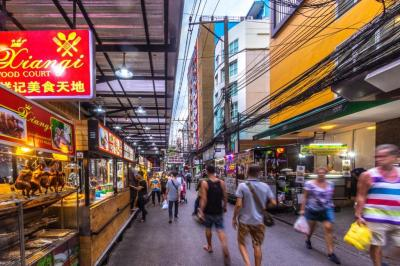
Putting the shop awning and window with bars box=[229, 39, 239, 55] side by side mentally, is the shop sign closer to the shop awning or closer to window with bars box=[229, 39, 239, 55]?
the shop awning

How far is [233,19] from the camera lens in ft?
142

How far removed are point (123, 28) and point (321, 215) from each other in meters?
6.33

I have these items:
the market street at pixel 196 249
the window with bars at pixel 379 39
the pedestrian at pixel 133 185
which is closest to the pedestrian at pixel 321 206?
the market street at pixel 196 249

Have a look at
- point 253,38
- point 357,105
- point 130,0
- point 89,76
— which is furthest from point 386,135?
point 253,38

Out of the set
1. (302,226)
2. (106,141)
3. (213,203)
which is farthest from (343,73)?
(106,141)

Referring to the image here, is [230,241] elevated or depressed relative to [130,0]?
depressed

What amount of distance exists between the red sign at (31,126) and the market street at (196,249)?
Answer: 9.79 ft

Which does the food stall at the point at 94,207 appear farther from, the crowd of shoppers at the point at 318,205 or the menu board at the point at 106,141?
the crowd of shoppers at the point at 318,205

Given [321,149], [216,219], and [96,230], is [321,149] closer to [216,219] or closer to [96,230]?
[216,219]

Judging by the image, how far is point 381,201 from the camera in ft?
14.9

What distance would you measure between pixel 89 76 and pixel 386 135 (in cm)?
1194

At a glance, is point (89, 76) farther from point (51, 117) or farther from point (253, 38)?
point (253, 38)

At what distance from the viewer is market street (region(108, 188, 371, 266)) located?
257 inches

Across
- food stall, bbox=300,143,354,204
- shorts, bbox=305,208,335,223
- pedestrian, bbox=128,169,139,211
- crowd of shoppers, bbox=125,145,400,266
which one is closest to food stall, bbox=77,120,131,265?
crowd of shoppers, bbox=125,145,400,266
